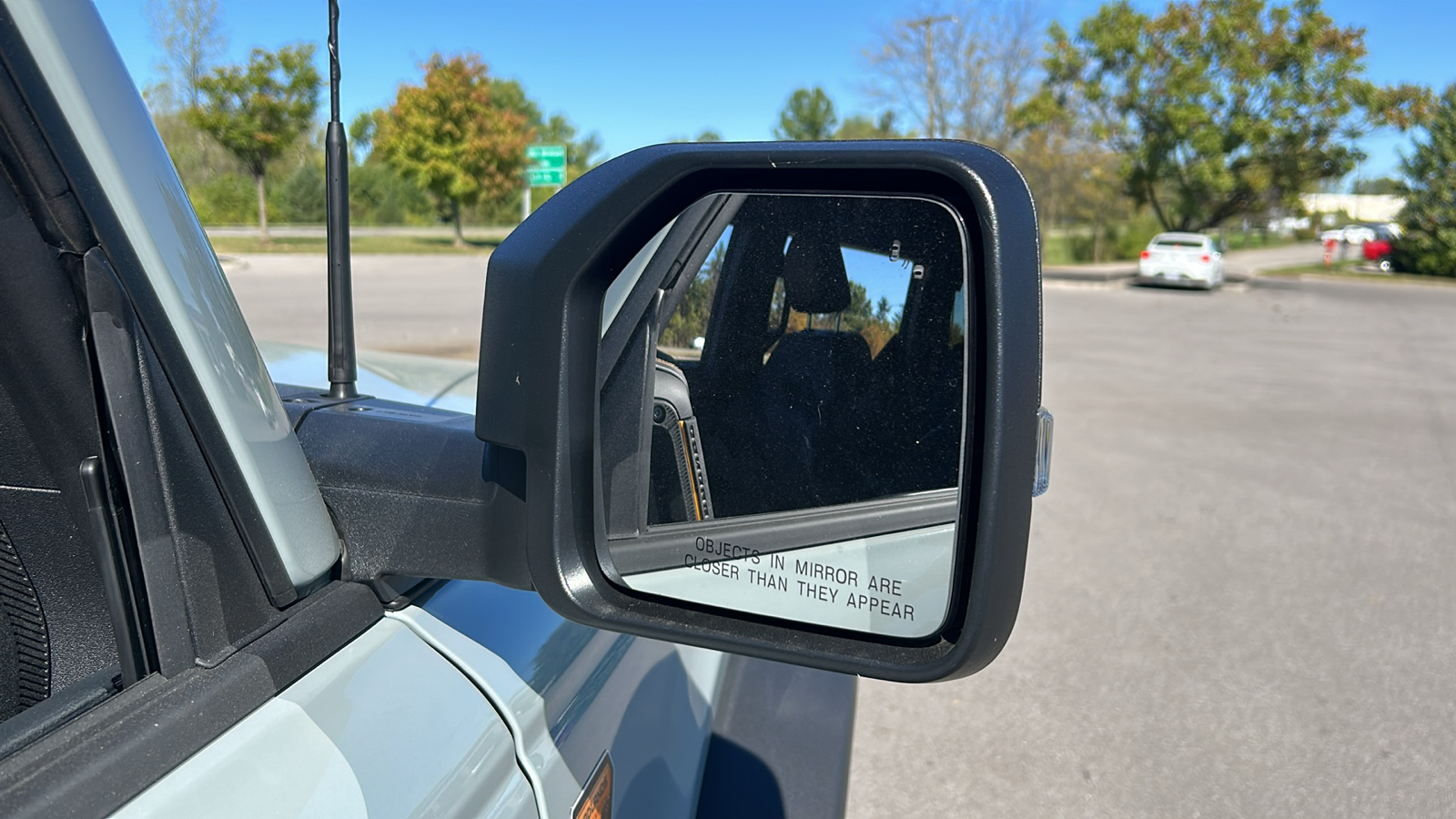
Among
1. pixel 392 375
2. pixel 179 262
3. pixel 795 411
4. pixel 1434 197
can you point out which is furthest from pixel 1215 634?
pixel 1434 197

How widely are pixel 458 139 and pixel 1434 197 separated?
32004mm

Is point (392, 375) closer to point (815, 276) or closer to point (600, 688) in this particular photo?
point (600, 688)

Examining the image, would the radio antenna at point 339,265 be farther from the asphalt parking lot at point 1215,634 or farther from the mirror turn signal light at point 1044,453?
the asphalt parking lot at point 1215,634

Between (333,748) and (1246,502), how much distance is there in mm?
6843

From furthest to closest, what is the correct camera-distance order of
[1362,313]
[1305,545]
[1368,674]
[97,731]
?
1. [1362,313]
2. [1305,545]
3. [1368,674]
4. [97,731]

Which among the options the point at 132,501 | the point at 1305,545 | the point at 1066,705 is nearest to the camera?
the point at 132,501

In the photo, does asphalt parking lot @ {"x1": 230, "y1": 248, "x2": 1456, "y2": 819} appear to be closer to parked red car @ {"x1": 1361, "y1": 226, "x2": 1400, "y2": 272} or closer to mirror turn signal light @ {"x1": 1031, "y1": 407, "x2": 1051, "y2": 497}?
mirror turn signal light @ {"x1": 1031, "y1": 407, "x2": 1051, "y2": 497}

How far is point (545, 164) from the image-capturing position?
46.9 feet

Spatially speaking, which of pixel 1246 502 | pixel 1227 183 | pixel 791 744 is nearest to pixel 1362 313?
pixel 1227 183

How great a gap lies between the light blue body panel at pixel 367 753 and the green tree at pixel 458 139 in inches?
551

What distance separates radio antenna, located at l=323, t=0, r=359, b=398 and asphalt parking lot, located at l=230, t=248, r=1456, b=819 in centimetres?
228

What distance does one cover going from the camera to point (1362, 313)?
22.0 m

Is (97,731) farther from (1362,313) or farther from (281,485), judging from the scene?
(1362,313)

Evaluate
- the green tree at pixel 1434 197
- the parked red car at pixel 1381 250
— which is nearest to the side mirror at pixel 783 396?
the green tree at pixel 1434 197
